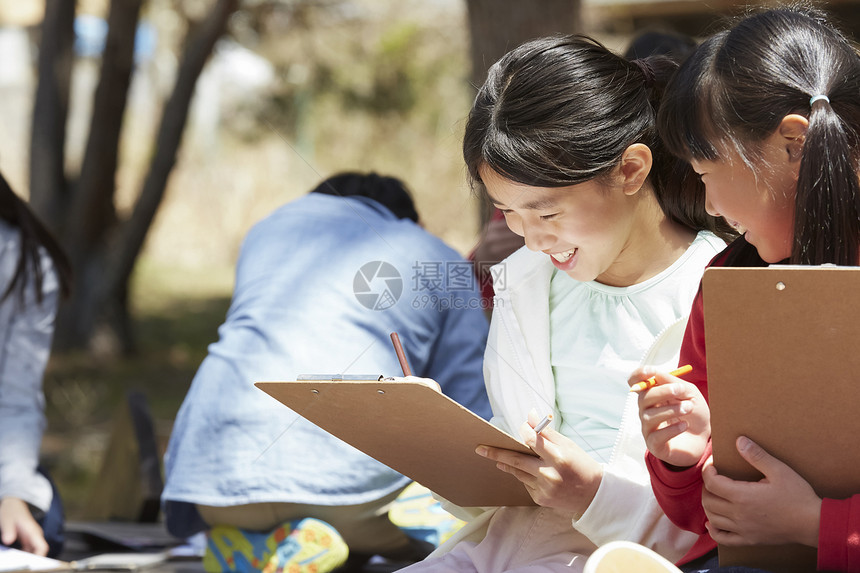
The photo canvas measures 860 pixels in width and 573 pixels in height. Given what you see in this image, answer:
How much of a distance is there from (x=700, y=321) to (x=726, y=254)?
0.39 feet

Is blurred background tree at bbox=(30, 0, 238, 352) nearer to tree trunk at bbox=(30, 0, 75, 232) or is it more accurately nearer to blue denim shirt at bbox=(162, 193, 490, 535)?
tree trunk at bbox=(30, 0, 75, 232)

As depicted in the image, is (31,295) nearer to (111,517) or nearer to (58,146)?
(111,517)

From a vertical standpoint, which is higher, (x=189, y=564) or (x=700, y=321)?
(x=700, y=321)

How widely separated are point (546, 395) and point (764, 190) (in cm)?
49

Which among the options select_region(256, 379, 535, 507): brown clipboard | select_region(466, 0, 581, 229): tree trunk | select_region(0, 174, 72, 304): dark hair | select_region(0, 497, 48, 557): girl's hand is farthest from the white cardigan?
select_region(466, 0, 581, 229): tree trunk

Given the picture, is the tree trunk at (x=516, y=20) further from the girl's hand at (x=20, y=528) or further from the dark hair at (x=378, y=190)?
the girl's hand at (x=20, y=528)

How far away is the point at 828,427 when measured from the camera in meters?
1.11

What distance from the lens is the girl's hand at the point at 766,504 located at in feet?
3.74

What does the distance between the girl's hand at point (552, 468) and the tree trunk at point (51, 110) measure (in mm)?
4479

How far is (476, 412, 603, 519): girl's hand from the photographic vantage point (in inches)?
52.6

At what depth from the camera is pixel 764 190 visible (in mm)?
1243

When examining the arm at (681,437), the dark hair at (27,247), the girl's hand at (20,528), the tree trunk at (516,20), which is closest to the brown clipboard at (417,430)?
the arm at (681,437)

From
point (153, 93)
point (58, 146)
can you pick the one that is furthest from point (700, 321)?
point (153, 93)

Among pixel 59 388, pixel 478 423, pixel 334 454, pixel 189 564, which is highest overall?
pixel 478 423
